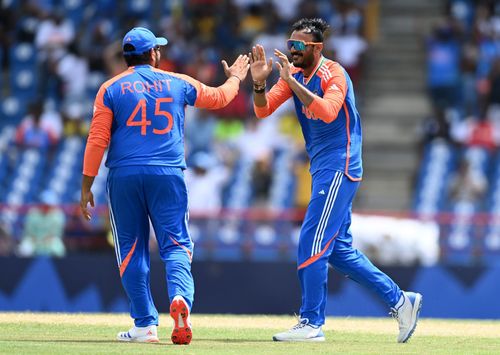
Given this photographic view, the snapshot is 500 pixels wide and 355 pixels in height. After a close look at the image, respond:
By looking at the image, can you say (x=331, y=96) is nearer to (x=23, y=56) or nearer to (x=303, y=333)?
(x=303, y=333)

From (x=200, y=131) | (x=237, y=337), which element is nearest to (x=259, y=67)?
(x=237, y=337)

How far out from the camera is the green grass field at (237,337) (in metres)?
9.99

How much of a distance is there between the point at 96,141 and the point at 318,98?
1.70 meters

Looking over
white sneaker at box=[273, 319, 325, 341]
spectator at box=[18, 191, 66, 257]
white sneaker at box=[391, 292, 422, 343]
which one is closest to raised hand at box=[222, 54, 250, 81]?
white sneaker at box=[273, 319, 325, 341]

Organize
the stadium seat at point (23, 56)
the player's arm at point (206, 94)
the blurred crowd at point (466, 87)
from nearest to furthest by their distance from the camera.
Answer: the player's arm at point (206, 94)
the blurred crowd at point (466, 87)
the stadium seat at point (23, 56)

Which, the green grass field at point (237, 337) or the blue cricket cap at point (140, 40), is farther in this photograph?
the blue cricket cap at point (140, 40)

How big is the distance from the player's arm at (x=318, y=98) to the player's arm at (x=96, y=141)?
53.6 inches

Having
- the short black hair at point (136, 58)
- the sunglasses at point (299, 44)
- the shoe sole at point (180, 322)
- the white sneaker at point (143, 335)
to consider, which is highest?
the sunglasses at point (299, 44)

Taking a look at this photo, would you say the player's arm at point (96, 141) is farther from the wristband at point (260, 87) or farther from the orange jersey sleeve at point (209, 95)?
A: the wristband at point (260, 87)

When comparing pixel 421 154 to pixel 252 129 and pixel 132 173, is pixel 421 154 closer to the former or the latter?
pixel 252 129

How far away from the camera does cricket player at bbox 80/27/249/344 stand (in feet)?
34.4

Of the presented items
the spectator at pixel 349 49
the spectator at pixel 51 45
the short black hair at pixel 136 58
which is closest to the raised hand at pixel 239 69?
the short black hair at pixel 136 58

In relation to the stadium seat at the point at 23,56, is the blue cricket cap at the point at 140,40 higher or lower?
higher

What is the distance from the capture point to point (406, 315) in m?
11.0
